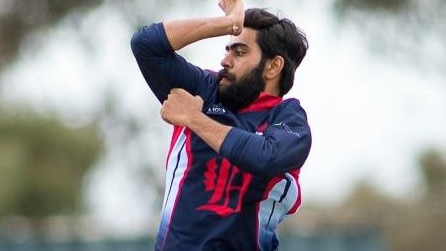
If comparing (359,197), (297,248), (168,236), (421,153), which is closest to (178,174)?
(168,236)

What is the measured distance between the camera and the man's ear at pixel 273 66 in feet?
26.1

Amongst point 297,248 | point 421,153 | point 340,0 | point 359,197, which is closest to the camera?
point 340,0

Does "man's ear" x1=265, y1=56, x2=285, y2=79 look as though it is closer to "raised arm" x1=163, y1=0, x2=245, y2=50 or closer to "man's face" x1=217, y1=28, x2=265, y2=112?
"man's face" x1=217, y1=28, x2=265, y2=112

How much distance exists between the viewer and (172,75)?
7.91 m

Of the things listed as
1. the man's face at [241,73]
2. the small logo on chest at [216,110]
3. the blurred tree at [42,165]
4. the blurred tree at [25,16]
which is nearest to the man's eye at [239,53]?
the man's face at [241,73]

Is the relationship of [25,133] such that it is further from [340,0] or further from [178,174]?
[178,174]

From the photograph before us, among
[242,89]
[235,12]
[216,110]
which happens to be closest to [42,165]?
[216,110]

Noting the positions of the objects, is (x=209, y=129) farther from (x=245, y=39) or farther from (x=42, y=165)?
→ (x=42, y=165)

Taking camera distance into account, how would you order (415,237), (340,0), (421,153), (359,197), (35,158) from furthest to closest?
1. (35,158)
2. (359,197)
3. (421,153)
4. (415,237)
5. (340,0)

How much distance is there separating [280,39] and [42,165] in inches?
1003

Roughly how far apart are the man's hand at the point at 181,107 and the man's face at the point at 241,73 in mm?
139

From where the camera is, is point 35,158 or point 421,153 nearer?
point 421,153

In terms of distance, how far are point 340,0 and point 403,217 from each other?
736 cm

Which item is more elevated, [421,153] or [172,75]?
[172,75]
